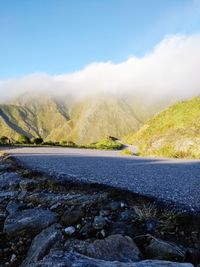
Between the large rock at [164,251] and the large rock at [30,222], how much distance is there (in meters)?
1.94

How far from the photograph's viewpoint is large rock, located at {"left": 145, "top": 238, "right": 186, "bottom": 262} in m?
4.59

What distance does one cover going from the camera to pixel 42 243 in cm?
527

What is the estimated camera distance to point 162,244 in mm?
4801

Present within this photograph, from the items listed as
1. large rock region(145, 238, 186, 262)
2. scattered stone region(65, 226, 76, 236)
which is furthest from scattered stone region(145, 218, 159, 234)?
scattered stone region(65, 226, 76, 236)

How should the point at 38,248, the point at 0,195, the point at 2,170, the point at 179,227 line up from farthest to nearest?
the point at 2,170 < the point at 0,195 < the point at 179,227 < the point at 38,248

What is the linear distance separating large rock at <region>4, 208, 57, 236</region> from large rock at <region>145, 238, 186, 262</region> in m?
1.94

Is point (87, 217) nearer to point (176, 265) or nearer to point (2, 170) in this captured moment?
point (176, 265)

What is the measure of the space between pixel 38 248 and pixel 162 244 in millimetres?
1698

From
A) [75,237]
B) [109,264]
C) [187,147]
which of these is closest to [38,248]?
[75,237]

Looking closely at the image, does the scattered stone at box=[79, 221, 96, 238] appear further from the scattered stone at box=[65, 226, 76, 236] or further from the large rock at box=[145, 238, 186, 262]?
the large rock at box=[145, 238, 186, 262]

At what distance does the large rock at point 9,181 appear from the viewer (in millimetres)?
9523

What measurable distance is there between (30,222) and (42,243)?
1062mm

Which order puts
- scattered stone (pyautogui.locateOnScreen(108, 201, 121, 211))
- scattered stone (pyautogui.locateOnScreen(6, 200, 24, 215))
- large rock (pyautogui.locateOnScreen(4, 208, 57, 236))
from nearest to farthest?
large rock (pyautogui.locateOnScreen(4, 208, 57, 236))
scattered stone (pyautogui.locateOnScreen(108, 201, 121, 211))
scattered stone (pyautogui.locateOnScreen(6, 200, 24, 215))

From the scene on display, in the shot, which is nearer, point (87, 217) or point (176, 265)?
point (176, 265)
